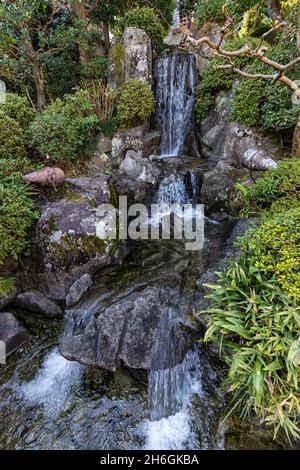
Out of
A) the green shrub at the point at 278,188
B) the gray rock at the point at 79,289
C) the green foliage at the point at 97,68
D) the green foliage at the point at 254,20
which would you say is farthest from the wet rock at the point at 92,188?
the green foliage at the point at 254,20

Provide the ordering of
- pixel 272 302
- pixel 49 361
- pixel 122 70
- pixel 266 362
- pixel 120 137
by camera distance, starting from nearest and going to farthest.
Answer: pixel 266 362, pixel 272 302, pixel 49 361, pixel 120 137, pixel 122 70

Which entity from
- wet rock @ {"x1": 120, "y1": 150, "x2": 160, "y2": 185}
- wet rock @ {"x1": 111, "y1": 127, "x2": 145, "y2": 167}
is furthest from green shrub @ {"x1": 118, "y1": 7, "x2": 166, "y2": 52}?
wet rock @ {"x1": 120, "y1": 150, "x2": 160, "y2": 185}

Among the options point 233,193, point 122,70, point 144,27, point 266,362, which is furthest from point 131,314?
point 144,27

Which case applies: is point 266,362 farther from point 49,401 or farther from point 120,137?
point 120,137

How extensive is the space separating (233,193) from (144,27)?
7232 millimetres

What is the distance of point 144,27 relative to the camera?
359 inches

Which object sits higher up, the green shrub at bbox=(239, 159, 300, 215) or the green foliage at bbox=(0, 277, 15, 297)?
the green shrub at bbox=(239, 159, 300, 215)

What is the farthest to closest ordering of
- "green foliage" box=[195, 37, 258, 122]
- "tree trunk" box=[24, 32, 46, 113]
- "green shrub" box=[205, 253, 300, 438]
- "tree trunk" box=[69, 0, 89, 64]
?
"tree trunk" box=[69, 0, 89, 64] < "green foliage" box=[195, 37, 258, 122] < "tree trunk" box=[24, 32, 46, 113] < "green shrub" box=[205, 253, 300, 438]

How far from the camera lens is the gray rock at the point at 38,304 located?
16.6 ft

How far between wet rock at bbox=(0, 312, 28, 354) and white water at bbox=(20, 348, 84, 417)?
2.11ft

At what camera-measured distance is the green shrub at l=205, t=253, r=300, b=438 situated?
2598 mm

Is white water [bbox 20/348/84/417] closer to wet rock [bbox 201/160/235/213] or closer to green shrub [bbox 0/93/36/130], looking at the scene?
wet rock [bbox 201/160/235/213]

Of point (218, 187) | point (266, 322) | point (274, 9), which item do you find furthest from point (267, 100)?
point (266, 322)
